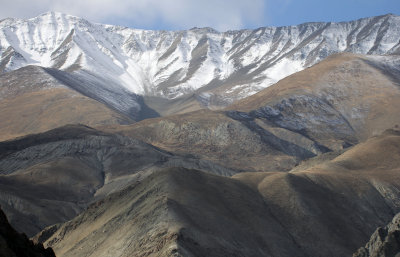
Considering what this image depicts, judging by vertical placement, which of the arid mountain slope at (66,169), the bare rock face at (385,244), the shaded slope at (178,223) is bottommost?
the arid mountain slope at (66,169)

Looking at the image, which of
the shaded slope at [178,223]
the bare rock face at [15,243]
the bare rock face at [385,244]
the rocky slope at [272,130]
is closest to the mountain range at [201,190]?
the shaded slope at [178,223]

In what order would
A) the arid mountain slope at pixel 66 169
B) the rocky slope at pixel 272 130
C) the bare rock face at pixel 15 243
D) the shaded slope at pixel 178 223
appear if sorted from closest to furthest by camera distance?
the bare rock face at pixel 15 243 → the shaded slope at pixel 178 223 → the arid mountain slope at pixel 66 169 → the rocky slope at pixel 272 130

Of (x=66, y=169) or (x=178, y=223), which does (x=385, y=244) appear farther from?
(x=66, y=169)

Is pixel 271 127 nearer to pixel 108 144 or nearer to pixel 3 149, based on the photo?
pixel 108 144

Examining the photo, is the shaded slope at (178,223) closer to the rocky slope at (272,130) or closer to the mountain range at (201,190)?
the mountain range at (201,190)

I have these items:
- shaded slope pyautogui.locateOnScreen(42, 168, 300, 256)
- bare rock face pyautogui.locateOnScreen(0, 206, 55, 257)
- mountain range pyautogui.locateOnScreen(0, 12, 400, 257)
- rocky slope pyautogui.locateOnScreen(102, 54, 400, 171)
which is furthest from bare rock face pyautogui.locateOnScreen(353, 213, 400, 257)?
rocky slope pyautogui.locateOnScreen(102, 54, 400, 171)

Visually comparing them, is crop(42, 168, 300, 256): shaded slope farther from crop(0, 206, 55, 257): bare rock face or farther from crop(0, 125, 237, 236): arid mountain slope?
crop(0, 125, 237, 236): arid mountain slope
